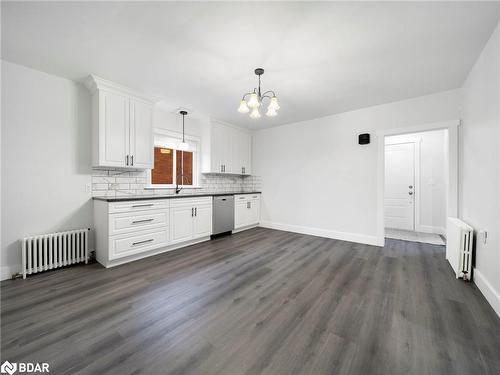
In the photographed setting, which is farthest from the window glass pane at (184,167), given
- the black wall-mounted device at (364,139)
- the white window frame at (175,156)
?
the black wall-mounted device at (364,139)

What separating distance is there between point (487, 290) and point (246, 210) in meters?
3.78

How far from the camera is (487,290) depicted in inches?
75.9

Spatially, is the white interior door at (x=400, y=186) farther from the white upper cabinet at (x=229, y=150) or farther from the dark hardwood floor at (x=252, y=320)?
the white upper cabinet at (x=229, y=150)

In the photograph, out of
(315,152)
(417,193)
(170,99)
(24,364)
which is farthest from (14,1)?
(417,193)

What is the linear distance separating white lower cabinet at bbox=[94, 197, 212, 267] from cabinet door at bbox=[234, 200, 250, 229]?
Result: 3.20 ft

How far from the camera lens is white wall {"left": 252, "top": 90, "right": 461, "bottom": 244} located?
11.3 feet

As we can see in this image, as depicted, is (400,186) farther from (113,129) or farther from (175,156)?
(113,129)

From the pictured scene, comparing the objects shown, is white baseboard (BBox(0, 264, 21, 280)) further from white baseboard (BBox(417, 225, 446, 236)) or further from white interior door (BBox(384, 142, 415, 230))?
white baseboard (BBox(417, 225, 446, 236))

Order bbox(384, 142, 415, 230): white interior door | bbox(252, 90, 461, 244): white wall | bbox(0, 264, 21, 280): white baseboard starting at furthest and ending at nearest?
bbox(384, 142, 415, 230): white interior door
bbox(252, 90, 461, 244): white wall
bbox(0, 264, 21, 280): white baseboard

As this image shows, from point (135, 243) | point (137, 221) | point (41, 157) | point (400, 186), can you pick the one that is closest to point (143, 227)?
point (137, 221)

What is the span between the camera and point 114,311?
1.75 m

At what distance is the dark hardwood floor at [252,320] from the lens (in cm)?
125

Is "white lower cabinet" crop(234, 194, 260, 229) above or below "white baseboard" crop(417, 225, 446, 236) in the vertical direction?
above

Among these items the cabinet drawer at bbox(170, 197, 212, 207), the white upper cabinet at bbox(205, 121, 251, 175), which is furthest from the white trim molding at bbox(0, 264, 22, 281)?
the white upper cabinet at bbox(205, 121, 251, 175)
